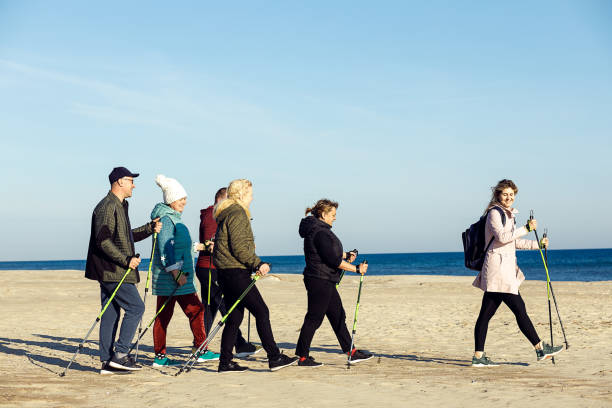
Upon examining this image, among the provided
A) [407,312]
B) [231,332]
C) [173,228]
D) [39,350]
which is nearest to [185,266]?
[173,228]

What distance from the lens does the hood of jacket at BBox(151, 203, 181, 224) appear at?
682 cm

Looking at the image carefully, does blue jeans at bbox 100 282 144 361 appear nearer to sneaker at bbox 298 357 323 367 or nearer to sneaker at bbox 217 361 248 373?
sneaker at bbox 217 361 248 373

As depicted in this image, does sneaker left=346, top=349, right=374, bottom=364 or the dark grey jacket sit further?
sneaker left=346, top=349, right=374, bottom=364

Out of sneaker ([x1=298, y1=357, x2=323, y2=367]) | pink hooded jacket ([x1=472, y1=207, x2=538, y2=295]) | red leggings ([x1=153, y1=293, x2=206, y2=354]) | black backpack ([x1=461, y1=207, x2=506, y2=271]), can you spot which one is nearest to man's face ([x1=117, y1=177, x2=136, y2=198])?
red leggings ([x1=153, y1=293, x2=206, y2=354])

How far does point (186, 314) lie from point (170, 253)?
719 mm

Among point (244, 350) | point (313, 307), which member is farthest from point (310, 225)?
point (244, 350)

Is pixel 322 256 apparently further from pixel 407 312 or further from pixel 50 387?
pixel 407 312

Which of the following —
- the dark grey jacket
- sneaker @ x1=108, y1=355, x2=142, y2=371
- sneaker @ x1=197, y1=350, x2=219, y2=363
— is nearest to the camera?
the dark grey jacket

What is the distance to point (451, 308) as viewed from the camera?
13.5 metres

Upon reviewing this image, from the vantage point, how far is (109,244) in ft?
20.2

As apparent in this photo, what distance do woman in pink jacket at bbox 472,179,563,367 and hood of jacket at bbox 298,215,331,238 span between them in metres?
1.72

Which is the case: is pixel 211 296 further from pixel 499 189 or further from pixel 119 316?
pixel 499 189

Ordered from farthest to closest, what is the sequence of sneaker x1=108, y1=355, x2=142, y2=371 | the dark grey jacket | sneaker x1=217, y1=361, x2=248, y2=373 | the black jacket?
the black jacket
sneaker x1=217, y1=361, x2=248, y2=373
sneaker x1=108, y1=355, x2=142, y2=371
the dark grey jacket

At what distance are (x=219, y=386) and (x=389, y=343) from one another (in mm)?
3706
